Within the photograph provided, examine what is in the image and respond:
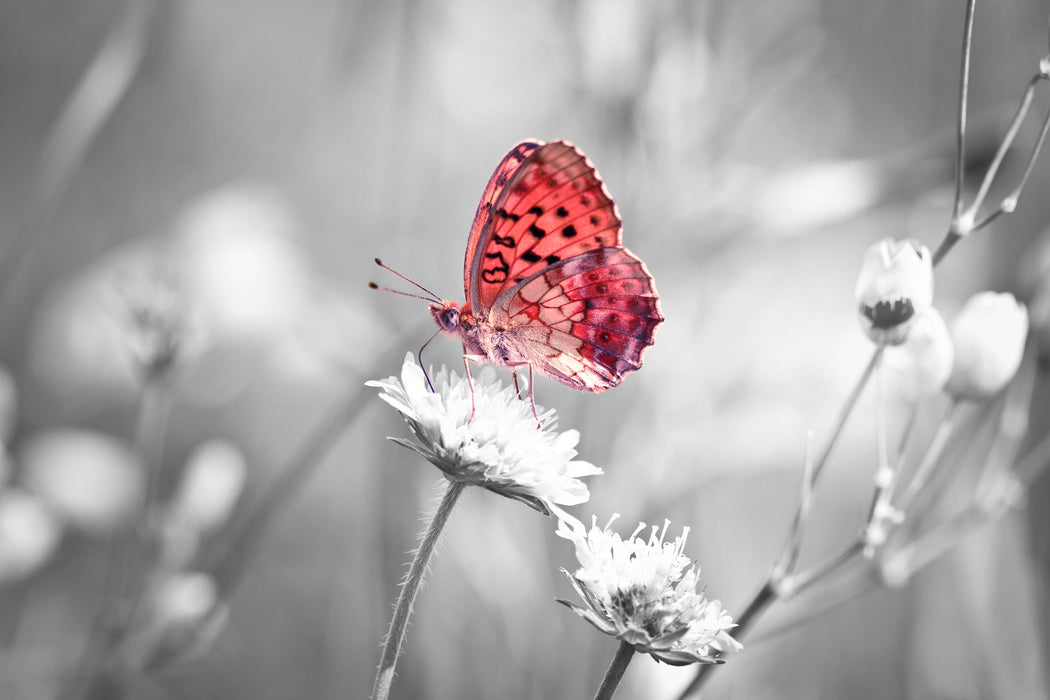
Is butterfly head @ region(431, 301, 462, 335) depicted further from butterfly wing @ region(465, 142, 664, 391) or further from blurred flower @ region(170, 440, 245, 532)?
blurred flower @ region(170, 440, 245, 532)

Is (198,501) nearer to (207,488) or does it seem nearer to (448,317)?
(207,488)

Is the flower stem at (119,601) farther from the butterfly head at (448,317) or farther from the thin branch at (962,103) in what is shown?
the thin branch at (962,103)

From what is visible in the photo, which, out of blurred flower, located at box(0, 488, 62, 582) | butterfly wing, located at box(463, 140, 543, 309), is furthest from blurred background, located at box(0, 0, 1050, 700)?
butterfly wing, located at box(463, 140, 543, 309)

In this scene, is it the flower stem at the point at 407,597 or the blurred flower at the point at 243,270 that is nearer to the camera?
the flower stem at the point at 407,597

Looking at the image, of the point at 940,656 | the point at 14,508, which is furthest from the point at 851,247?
the point at 14,508

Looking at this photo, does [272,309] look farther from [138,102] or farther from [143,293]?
[138,102]

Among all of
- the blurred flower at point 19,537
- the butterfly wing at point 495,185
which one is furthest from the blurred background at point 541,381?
the butterfly wing at point 495,185

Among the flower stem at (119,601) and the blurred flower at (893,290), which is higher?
the blurred flower at (893,290)
